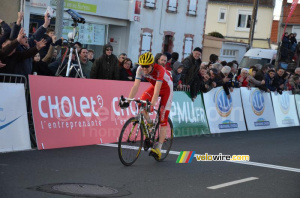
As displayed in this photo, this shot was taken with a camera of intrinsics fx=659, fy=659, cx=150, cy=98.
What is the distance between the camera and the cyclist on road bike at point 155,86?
37.0 feet

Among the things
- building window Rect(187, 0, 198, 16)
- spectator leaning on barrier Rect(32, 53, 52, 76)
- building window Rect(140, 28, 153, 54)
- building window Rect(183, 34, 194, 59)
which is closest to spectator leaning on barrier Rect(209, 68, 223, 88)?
spectator leaning on barrier Rect(32, 53, 52, 76)

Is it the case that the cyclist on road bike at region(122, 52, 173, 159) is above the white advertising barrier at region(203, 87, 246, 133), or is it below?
above

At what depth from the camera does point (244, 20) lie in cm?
6994

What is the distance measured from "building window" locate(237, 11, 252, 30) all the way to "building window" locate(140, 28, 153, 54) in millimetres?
31162

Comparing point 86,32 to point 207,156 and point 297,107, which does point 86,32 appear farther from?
point 207,156

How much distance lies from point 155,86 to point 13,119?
8.87ft

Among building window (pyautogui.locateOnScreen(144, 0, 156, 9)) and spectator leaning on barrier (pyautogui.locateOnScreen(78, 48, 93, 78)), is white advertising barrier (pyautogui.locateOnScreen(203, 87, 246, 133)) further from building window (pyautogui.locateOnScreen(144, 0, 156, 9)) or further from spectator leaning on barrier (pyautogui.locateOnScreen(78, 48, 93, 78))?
building window (pyautogui.locateOnScreen(144, 0, 156, 9))

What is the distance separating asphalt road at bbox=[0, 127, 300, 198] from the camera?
9125 mm

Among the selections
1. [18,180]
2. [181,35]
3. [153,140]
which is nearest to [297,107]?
[153,140]

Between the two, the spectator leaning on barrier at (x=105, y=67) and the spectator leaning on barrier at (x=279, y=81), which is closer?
the spectator leaning on barrier at (x=105, y=67)

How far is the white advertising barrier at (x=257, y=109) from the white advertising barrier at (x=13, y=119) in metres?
9.69

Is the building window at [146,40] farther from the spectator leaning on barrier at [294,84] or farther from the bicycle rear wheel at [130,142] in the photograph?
the bicycle rear wheel at [130,142]

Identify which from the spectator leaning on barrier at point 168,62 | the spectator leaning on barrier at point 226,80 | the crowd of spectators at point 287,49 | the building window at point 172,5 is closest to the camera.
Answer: the spectator leaning on barrier at point 168,62

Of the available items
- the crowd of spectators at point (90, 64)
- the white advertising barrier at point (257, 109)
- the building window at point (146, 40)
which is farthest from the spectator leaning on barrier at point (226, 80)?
the building window at point (146, 40)
